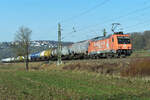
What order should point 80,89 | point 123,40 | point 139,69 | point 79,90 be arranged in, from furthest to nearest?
point 123,40 → point 139,69 → point 80,89 → point 79,90

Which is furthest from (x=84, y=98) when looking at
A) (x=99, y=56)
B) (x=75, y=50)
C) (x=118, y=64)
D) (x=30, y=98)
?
(x=75, y=50)

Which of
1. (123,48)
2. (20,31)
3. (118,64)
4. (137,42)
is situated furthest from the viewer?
(137,42)

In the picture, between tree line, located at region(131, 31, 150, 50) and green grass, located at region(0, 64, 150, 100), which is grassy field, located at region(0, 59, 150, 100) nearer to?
green grass, located at region(0, 64, 150, 100)

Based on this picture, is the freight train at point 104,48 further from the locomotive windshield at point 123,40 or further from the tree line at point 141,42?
the tree line at point 141,42

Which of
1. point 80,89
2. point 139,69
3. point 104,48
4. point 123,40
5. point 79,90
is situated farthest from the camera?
point 104,48

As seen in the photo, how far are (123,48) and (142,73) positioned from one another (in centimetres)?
1479

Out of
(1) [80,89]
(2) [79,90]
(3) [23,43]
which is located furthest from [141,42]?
(2) [79,90]

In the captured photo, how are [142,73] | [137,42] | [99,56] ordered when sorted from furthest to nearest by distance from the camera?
[137,42] < [99,56] < [142,73]

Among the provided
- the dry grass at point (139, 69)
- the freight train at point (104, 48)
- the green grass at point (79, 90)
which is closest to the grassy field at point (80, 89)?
the green grass at point (79, 90)

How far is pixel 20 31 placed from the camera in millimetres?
53812

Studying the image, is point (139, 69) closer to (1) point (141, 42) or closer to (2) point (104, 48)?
(2) point (104, 48)

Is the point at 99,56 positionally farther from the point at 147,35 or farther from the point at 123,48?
the point at 147,35

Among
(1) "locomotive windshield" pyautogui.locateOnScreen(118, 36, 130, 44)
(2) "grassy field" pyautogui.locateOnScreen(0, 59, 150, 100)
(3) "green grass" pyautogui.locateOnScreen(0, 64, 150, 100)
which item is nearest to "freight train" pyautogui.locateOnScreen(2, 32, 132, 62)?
(1) "locomotive windshield" pyautogui.locateOnScreen(118, 36, 130, 44)

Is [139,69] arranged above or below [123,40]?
below
